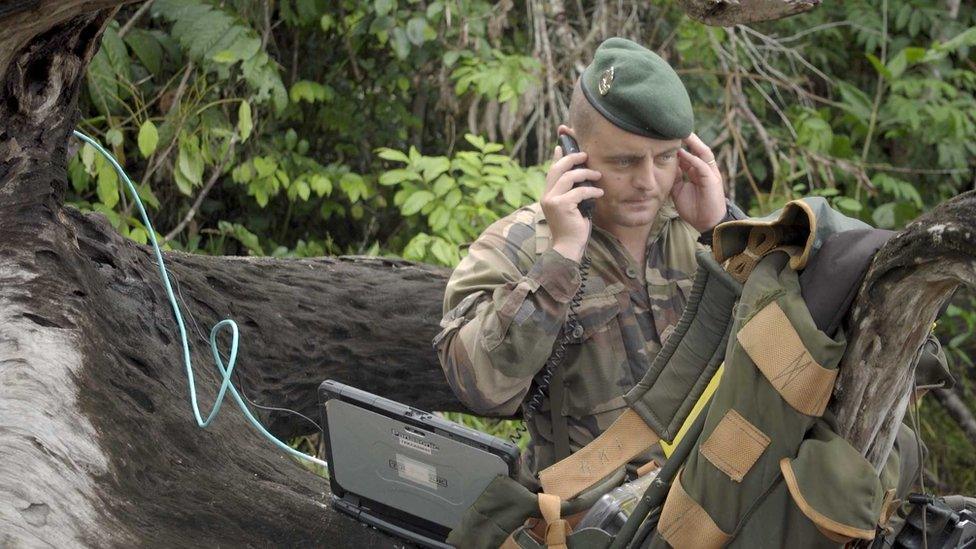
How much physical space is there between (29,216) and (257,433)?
31.0 inches

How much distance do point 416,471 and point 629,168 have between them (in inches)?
32.9

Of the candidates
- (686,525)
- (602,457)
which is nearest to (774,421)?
(686,525)

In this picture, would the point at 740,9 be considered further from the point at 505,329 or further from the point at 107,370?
the point at 107,370

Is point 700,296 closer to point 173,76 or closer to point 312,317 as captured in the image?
point 312,317

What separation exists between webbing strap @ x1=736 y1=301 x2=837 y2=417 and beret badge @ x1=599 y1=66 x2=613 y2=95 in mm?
969

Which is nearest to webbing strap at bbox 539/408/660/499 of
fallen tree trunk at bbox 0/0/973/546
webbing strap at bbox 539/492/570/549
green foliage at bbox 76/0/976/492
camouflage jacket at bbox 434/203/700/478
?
webbing strap at bbox 539/492/570/549

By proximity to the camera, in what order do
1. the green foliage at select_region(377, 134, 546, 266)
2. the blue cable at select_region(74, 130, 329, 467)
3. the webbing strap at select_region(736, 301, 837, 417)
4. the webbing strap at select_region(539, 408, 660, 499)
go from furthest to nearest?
the green foliage at select_region(377, 134, 546, 266) → the blue cable at select_region(74, 130, 329, 467) → the webbing strap at select_region(539, 408, 660, 499) → the webbing strap at select_region(736, 301, 837, 417)

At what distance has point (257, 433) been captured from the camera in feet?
9.59

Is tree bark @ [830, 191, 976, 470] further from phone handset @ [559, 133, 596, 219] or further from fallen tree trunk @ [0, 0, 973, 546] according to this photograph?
phone handset @ [559, 133, 596, 219]

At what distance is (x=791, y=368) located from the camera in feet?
5.79

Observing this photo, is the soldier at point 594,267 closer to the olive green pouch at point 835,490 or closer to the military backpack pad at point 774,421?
the military backpack pad at point 774,421

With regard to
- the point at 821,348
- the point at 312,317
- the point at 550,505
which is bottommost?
the point at 312,317

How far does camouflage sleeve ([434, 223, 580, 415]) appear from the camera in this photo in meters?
2.44

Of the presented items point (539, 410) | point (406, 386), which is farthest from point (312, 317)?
point (539, 410)
